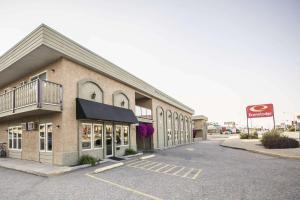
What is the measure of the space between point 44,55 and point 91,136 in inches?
235

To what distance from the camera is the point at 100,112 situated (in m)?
13.3

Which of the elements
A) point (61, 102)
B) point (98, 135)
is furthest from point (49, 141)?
point (98, 135)

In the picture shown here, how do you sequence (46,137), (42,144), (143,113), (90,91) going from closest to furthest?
(46,137) → (42,144) → (90,91) → (143,113)

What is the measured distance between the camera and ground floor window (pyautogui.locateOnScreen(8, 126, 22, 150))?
15266 millimetres

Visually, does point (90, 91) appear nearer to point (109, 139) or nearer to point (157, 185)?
point (109, 139)

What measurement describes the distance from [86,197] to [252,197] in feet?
17.8

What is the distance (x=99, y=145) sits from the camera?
1391 cm

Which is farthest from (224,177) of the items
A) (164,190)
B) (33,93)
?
(33,93)

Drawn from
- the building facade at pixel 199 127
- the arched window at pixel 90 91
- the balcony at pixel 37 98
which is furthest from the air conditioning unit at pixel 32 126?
the building facade at pixel 199 127

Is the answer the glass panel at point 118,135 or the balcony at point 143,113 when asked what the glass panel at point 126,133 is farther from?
the balcony at point 143,113

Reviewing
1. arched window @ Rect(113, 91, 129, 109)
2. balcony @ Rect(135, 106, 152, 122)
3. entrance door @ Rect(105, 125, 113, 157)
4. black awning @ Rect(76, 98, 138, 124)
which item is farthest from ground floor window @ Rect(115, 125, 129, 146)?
balcony @ Rect(135, 106, 152, 122)

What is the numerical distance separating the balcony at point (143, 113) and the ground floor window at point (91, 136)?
19.5 ft

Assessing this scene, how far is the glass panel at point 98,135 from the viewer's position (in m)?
13.7

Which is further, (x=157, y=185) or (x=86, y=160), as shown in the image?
(x=86, y=160)
